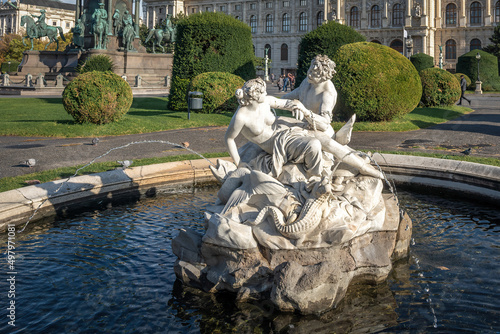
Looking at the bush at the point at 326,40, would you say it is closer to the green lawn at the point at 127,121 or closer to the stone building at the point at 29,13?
the green lawn at the point at 127,121

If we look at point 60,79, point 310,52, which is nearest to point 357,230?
point 310,52

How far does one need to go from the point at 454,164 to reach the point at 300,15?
7083cm

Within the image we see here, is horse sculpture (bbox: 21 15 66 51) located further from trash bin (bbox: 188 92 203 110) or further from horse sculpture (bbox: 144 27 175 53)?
trash bin (bbox: 188 92 203 110)

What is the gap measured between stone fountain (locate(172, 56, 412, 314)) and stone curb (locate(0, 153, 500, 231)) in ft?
7.67

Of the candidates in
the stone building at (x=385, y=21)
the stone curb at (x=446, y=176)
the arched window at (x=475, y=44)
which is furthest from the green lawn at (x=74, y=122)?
the arched window at (x=475, y=44)

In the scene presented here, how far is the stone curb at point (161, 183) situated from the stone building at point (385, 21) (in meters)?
46.9

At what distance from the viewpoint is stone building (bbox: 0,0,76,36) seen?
93500 millimetres

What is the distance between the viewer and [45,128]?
1282 cm

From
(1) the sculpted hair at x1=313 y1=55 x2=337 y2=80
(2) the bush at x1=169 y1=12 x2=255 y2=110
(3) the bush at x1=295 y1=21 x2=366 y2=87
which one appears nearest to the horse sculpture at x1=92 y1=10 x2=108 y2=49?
(2) the bush at x1=169 y1=12 x2=255 y2=110

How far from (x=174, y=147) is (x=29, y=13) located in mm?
98142

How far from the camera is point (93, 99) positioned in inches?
513

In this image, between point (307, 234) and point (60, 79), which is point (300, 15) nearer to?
point (60, 79)

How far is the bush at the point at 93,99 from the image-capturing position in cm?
1305

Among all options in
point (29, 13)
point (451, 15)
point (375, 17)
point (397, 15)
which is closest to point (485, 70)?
point (451, 15)
